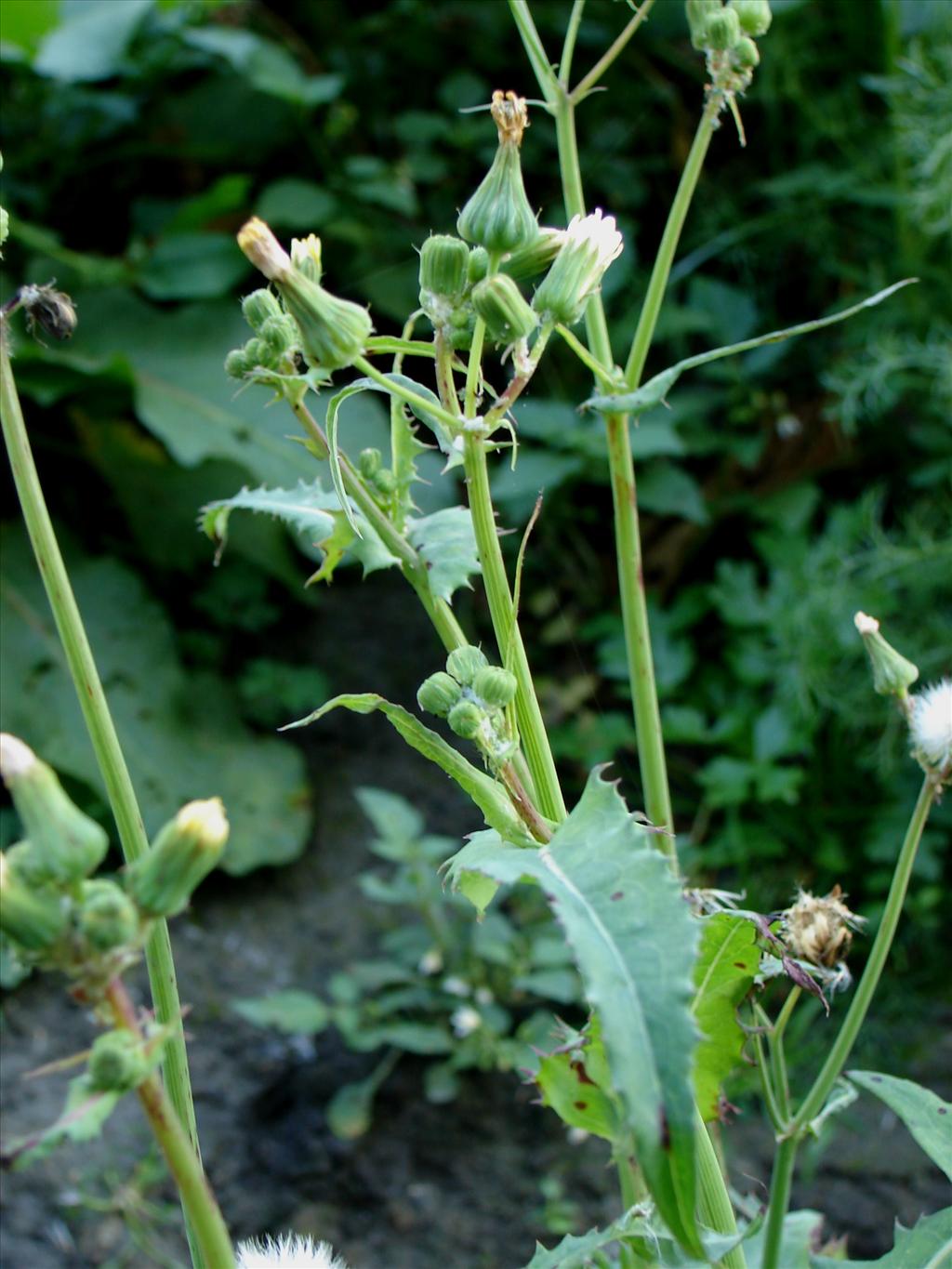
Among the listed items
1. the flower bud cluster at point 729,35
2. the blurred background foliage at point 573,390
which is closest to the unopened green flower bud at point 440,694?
the flower bud cluster at point 729,35

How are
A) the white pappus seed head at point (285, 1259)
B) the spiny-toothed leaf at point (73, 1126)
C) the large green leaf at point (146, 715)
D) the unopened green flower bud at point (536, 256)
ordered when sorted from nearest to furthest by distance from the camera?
the spiny-toothed leaf at point (73, 1126), the white pappus seed head at point (285, 1259), the unopened green flower bud at point (536, 256), the large green leaf at point (146, 715)

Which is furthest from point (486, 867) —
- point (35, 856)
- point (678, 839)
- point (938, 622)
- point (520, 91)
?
point (520, 91)

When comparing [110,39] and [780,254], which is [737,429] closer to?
[780,254]

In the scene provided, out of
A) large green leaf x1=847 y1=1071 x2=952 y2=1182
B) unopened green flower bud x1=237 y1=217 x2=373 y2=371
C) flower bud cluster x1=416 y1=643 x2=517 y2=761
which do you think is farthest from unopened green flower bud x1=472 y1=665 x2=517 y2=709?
large green leaf x1=847 y1=1071 x2=952 y2=1182

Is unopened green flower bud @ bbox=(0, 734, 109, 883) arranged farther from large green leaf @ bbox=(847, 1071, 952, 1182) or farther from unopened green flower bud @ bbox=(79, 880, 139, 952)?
large green leaf @ bbox=(847, 1071, 952, 1182)

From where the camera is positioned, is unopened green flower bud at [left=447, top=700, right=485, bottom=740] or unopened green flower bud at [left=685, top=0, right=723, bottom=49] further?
unopened green flower bud at [left=685, top=0, right=723, bottom=49]

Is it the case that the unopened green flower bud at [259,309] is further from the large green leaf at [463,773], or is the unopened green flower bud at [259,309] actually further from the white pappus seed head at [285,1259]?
the white pappus seed head at [285,1259]

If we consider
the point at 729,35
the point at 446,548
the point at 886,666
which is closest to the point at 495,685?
the point at 446,548

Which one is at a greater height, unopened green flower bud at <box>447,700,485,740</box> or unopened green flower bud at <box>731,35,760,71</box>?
unopened green flower bud at <box>731,35,760,71</box>
